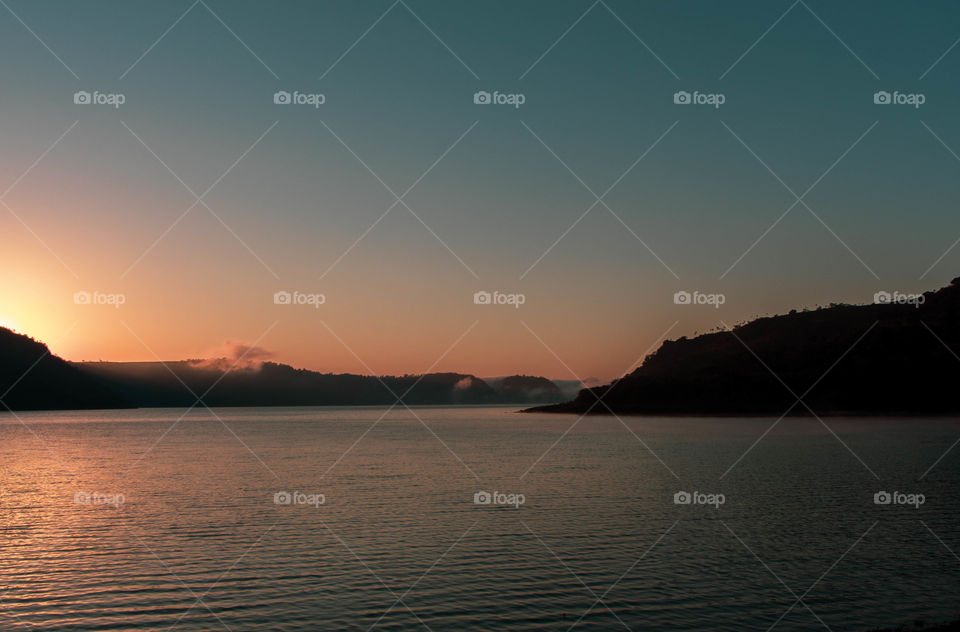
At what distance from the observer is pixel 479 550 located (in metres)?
33.6

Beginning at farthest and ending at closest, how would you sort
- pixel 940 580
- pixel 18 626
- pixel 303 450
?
pixel 303 450 < pixel 940 580 < pixel 18 626

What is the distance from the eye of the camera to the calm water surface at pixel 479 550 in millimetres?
24297

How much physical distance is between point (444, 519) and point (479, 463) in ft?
126

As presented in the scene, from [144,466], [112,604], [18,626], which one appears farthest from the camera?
[144,466]

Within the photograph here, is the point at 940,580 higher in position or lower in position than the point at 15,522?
lower

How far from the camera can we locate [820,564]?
30.7 m

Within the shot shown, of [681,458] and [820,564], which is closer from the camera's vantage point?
[820,564]

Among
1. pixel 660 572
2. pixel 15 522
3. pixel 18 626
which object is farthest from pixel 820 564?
pixel 15 522

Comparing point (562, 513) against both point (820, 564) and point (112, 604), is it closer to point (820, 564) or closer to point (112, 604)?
point (820, 564)

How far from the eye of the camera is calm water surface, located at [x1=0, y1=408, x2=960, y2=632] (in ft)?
79.7

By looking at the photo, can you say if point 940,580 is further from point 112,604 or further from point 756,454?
point 756,454

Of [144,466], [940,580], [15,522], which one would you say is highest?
[144,466]

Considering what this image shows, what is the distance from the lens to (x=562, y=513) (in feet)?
144

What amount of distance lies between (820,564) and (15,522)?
4191 centimetres
